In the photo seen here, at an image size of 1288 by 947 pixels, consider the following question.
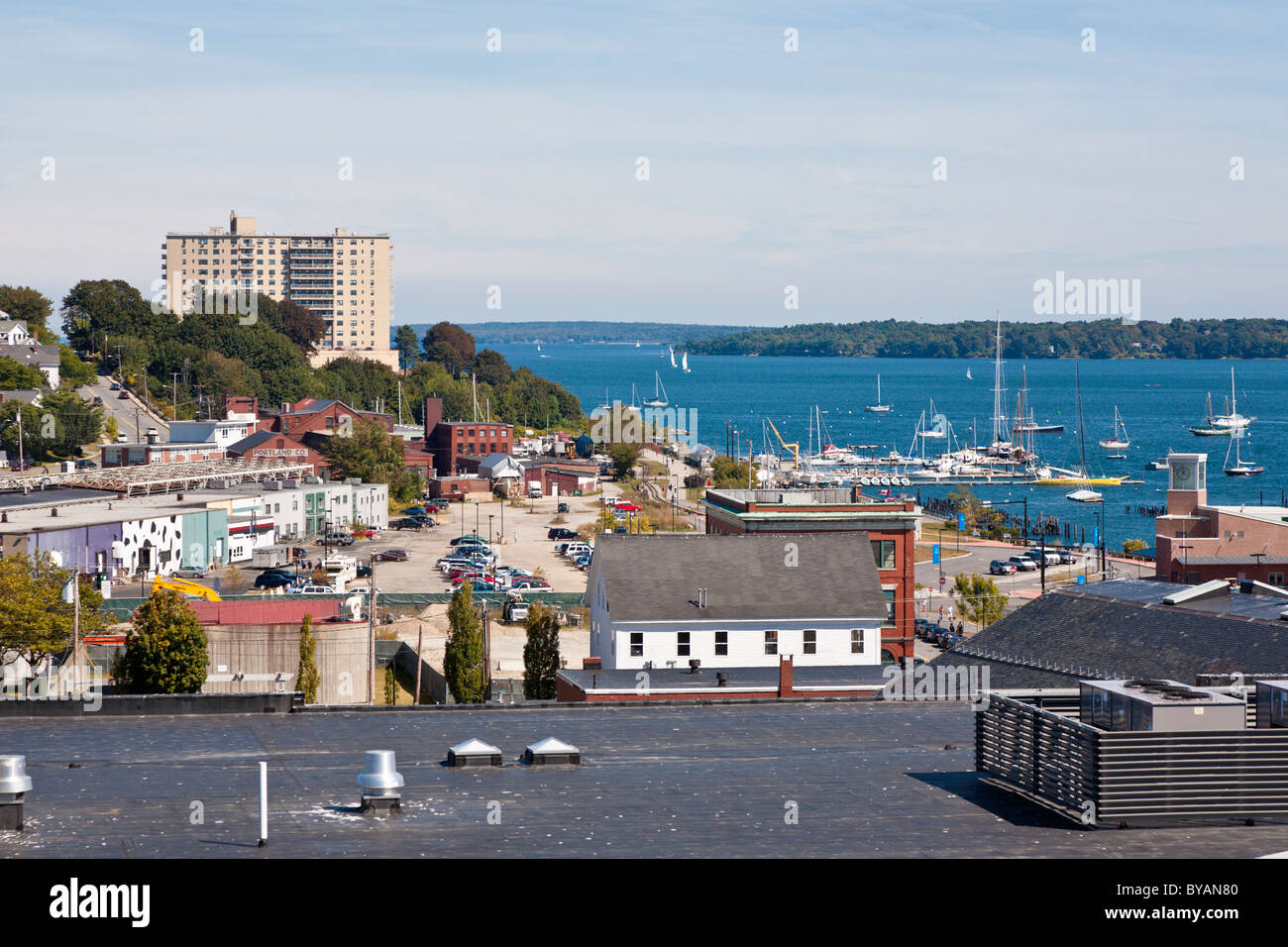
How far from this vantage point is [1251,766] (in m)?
14.2

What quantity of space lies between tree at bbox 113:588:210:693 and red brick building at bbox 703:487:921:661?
18.9 meters

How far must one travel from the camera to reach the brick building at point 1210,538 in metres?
45.9

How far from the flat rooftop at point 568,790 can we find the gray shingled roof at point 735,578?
16219 millimetres

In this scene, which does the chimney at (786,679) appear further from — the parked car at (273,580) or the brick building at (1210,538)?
the parked car at (273,580)

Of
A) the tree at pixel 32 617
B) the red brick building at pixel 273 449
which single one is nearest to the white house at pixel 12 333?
the red brick building at pixel 273 449

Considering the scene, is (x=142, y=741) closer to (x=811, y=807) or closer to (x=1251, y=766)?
(x=811, y=807)

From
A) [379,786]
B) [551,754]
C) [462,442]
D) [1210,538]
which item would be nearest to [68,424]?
[462,442]

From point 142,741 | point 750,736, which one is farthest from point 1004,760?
point 142,741

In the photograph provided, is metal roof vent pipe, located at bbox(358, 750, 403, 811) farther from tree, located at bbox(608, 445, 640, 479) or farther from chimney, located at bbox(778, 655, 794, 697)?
tree, located at bbox(608, 445, 640, 479)

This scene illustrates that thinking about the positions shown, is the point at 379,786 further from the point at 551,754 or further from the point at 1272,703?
the point at 1272,703

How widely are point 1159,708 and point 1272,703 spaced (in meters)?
1.77

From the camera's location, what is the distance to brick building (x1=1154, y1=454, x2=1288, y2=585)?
45906 mm

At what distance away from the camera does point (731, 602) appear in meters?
39.2
